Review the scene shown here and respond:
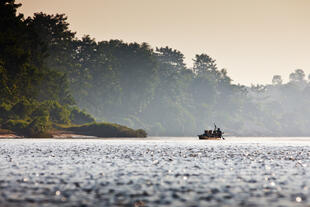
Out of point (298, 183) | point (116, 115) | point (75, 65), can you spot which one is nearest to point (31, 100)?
point (75, 65)

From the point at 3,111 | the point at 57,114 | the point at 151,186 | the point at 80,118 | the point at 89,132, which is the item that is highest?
the point at 80,118

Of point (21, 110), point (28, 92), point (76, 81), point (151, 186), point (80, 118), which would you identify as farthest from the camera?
point (76, 81)

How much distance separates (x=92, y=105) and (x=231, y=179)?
14026 cm

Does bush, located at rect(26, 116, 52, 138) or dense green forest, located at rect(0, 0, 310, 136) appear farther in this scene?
dense green forest, located at rect(0, 0, 310, 136)

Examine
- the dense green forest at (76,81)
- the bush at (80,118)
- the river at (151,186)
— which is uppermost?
the dense green forest at (76,81)

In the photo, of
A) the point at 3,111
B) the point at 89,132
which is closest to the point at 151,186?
the point at 3,111

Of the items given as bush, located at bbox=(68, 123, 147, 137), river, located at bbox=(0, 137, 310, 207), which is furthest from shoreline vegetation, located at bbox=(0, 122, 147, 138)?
river, located at bbox=(0, 137, 310, 207)

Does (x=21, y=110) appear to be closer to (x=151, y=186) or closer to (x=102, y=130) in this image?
(x=102, y=130)

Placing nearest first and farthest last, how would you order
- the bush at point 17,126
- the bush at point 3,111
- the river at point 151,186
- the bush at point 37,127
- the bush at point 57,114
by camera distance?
the river at point 151,186 < the bush at point 17,126 < the bush at point 37,127 < the bush at point 3,111 < the bush at point 57,114

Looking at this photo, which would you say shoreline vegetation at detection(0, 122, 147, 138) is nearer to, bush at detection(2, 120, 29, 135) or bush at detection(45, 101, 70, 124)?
bush at detection(2, 120, 29, 135)

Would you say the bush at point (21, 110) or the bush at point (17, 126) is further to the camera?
the bush at point (21, 110)

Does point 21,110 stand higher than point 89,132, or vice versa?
point 21,110

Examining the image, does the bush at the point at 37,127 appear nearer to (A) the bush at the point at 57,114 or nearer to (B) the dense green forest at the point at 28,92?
(B) the dense green forest at the point at 28,92

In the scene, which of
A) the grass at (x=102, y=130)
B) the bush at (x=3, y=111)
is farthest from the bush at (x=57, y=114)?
the bush at (x=3, y=111)
